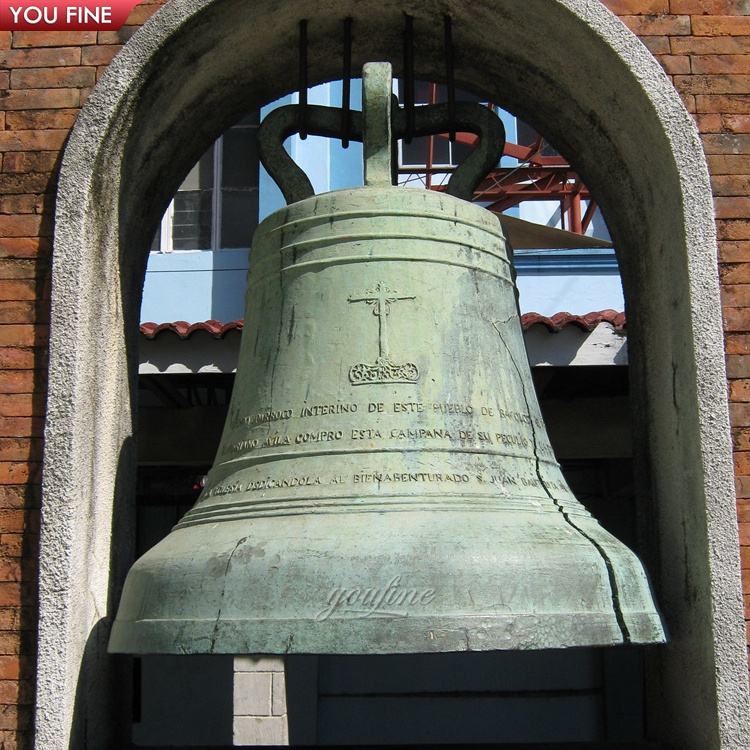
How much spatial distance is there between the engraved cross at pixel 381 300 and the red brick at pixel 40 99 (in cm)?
123

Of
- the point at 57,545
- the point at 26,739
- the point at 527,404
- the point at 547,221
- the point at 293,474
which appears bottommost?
the point at 26,739

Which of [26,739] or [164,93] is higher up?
[164,93]

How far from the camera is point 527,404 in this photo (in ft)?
9.77

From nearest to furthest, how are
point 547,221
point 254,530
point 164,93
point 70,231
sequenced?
point 254,530
point 70,231
point 164,93
point 547,221

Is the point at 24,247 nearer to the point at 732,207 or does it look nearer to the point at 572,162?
the point at 572,162

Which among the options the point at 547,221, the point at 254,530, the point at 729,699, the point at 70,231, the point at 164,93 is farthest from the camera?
the point at 547,221

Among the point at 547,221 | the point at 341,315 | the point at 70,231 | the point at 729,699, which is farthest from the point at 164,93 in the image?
the point at 547,221

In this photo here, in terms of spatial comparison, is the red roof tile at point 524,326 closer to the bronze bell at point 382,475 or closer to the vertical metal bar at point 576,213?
the bronze bell at point 382,475

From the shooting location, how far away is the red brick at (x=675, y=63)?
10.9 feet

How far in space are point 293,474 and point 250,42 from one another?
159 cm

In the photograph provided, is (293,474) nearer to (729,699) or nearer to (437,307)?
(437,307)

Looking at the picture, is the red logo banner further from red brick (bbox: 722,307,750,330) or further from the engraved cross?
red brick (bbox: 722,307,750,330)

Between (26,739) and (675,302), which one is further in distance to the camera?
(675,302)

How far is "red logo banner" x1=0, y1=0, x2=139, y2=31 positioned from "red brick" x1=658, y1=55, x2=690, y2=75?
1.70 meters
